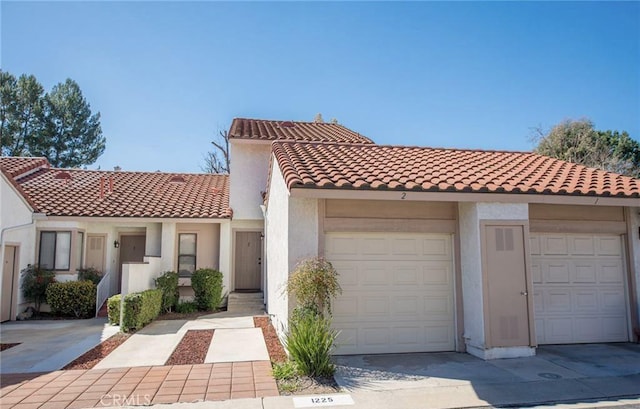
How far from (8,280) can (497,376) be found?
1457cm

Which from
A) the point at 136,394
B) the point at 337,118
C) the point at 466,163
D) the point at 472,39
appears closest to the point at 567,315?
the point at 466,163

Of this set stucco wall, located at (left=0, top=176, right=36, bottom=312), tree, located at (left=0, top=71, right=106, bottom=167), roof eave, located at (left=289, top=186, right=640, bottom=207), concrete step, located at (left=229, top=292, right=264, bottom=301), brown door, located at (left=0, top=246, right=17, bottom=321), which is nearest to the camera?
roof eave, located at (left=289, top=186, right=640, bottom=207)

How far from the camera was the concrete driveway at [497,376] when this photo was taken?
6.05 metres

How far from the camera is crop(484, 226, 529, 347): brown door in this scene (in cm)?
800

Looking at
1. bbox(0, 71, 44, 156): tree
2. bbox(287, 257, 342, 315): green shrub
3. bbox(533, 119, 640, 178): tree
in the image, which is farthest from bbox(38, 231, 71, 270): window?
bbox(533, 119, 640, 178): tree

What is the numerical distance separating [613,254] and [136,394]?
34.9ft

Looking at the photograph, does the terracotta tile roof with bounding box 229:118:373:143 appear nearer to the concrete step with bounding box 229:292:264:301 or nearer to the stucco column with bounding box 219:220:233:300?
the stucco column with bounding box 219:220:233:300

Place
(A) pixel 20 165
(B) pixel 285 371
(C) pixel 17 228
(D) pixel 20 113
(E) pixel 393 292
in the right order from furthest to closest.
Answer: (D) pixel 20 113 < (A) pixel 20 165 < (C) pixel 17 228 < (E) pixel 393 292 < (B) pixel 285 371

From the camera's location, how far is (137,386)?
634cm

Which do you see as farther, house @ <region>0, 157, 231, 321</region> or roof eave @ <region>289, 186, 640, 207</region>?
house @ <region>0, 157, 231, 321</region>

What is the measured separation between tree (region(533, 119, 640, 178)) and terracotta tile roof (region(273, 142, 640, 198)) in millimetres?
18978

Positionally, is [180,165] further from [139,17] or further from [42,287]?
[139,17]

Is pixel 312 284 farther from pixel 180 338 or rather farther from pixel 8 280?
pixel 8 280

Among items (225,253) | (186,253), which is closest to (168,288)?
(186,253)
